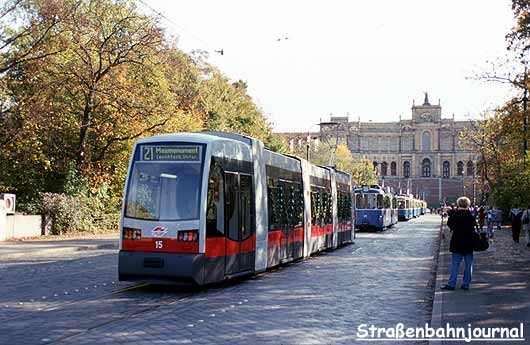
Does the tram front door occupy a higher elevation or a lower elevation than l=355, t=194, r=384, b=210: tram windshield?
lower

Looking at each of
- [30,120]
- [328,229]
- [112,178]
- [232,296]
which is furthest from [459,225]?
[112,178]

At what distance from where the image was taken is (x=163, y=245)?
535 inches

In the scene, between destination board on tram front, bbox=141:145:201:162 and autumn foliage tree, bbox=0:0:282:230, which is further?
autumn foliage tree, bbox=0:0:282:230

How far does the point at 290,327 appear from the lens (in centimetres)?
1010

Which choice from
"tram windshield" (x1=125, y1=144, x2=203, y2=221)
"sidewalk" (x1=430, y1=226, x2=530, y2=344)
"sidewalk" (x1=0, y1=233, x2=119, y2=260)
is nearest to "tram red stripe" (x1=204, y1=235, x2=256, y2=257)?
"tram windshield" (x1=125, y1=144, x2=203, y2=221)

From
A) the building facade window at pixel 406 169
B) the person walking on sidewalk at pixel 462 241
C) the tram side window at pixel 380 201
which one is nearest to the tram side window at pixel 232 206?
the person walking on sidewalk at pixel 462 241

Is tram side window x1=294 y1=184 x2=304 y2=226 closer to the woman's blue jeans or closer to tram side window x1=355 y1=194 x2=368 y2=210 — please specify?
the woman's blue jeans

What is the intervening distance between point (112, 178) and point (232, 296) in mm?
28783

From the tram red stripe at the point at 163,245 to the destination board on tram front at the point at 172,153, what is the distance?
1.55 metres

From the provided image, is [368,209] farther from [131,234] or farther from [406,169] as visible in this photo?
[406,169]

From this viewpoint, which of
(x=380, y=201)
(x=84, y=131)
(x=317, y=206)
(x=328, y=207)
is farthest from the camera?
(x=380, y=201)

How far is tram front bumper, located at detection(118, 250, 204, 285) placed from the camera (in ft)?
43.8

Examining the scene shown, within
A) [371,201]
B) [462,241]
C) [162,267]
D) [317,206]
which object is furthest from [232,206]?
[371,201]

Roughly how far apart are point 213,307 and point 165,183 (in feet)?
9.81
